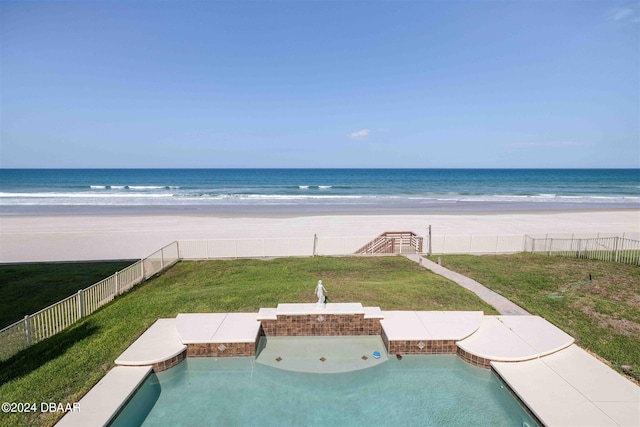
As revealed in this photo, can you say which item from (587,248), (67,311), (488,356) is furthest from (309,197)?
(488,356)

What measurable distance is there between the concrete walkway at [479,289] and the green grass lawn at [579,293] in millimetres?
303

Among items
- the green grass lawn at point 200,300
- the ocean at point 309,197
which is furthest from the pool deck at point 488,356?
the ocean at point 309,197

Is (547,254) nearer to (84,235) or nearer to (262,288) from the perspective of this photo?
(262,288)

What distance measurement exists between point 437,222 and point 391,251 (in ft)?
43.3

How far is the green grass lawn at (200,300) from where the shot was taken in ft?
24.1

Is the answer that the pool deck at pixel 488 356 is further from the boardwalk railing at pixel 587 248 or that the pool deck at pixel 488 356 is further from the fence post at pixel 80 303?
the boardwalk railing at pixel 587 248

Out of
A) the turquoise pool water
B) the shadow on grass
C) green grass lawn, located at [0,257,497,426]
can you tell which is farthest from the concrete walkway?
the shadow on grass

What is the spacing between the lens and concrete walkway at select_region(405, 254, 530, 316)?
11.2 m

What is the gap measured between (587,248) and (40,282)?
25.0 meters

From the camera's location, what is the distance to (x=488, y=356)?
8.32 meters

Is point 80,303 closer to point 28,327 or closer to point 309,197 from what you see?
point 28,327

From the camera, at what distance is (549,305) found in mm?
11438

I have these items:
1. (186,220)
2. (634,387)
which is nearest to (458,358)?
(634,387)

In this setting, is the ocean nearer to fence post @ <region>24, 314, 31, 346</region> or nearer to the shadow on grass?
the shadow on grass
